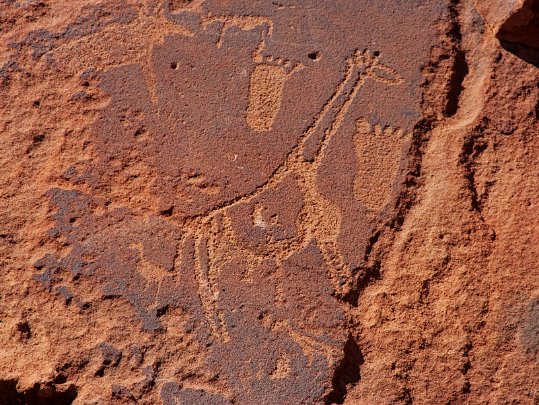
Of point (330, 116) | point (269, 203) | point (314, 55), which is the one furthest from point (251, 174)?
point (314, 55)

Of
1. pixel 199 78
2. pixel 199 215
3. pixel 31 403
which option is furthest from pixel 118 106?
pixel 31 403

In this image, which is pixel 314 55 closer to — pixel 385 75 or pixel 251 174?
pixel 385 75

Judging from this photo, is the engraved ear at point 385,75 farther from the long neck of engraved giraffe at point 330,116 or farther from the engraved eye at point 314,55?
the engraved eye at point 314,55

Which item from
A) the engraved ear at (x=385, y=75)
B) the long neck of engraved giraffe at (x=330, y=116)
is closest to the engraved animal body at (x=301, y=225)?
the long neck of engraved giraffe at (x=330, y=116)

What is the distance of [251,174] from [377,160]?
34 centimetres

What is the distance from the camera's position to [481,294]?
1.81 m

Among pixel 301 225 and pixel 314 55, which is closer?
pixel 301 225

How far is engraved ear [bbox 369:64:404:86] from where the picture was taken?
76.4 inches

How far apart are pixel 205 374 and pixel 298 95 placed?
78 centimetres

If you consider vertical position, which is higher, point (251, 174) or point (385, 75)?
point (385, 75)

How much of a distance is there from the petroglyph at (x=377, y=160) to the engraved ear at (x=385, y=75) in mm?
132

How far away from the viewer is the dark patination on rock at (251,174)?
5.89 ft

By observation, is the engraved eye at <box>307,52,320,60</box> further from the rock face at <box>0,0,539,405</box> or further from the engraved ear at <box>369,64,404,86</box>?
the engraved ear at <box>369,64,404,86</box>

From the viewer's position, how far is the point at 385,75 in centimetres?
194
